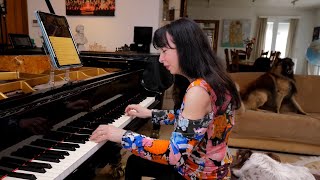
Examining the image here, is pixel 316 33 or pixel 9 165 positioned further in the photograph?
pixel 316 33

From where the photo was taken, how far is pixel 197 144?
3.45ft

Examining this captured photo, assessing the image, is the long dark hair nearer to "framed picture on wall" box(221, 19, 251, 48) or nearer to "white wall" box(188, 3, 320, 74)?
"white wall" box(188, 3, 320, 74)

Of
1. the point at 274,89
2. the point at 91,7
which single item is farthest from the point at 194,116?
the point at 91,7

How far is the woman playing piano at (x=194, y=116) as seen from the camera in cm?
99

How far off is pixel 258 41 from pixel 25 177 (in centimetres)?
1035

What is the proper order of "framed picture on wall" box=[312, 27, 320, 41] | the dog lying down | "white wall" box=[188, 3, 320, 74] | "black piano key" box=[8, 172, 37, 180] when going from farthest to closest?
1. "white wall" box=[188, 3, 320, 74]
2. "framed picture on wall" box=[312, 27, 320, 41]
3. the dog lying down
4. "black piano key" box=[8, 172, 37, 180]

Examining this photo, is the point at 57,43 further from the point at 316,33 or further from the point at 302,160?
the point at 316,33

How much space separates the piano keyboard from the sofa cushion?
2.20 meters

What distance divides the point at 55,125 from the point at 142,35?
3462 millimetres

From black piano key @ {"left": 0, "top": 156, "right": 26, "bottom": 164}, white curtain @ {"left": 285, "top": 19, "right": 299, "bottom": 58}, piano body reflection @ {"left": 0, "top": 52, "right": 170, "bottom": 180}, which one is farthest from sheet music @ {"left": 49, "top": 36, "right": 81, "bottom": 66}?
white curtain @ {"left": 285, "top": 19, "right": 299, "bottom": 58}

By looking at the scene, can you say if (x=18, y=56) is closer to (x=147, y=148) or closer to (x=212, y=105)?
(x=147, y=148)

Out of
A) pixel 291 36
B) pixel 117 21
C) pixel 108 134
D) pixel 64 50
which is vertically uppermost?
pixel 291 36

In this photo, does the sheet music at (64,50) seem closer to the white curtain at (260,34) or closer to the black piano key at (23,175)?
the black piano key at (23,175)

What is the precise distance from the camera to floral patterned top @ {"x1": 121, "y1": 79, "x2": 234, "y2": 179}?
1.00m
